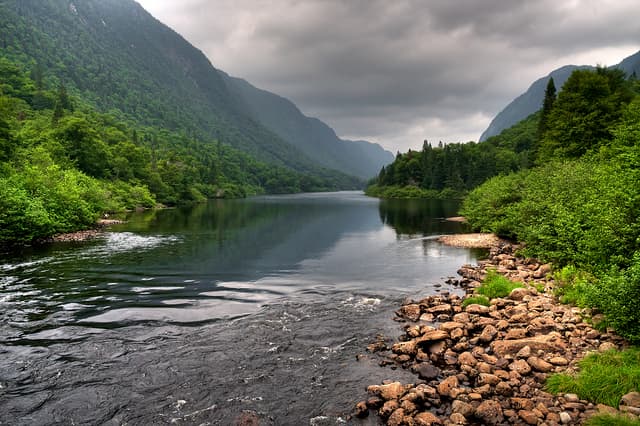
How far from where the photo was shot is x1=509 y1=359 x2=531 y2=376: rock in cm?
1202

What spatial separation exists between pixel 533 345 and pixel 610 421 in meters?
4.49

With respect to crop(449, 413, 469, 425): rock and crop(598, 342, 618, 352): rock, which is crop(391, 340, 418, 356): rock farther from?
crop(598, 342, 618, 352): rock

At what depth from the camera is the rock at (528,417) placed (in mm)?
9688

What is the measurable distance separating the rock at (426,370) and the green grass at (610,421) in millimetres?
4384

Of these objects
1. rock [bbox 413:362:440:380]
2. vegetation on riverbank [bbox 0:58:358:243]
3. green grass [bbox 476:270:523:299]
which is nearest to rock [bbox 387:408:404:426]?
rock [bbox 413:362:440:380]

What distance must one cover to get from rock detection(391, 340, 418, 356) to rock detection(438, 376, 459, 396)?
2.35 meters

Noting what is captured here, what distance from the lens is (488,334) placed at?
15.2m

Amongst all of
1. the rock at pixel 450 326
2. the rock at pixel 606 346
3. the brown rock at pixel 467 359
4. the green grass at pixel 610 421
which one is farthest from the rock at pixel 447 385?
the rock at pixel 606 346

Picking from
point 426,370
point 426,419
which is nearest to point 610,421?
point 426,419

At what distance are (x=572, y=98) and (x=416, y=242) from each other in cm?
3558

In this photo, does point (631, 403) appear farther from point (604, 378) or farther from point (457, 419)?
point (457, 419)

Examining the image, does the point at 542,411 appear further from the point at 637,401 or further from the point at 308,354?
the point at 308,354

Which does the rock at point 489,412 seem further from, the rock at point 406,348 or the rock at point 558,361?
the rock at point 406,348

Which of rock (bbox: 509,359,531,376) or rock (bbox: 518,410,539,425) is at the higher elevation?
rock (bbox: 509,359,531,376)
